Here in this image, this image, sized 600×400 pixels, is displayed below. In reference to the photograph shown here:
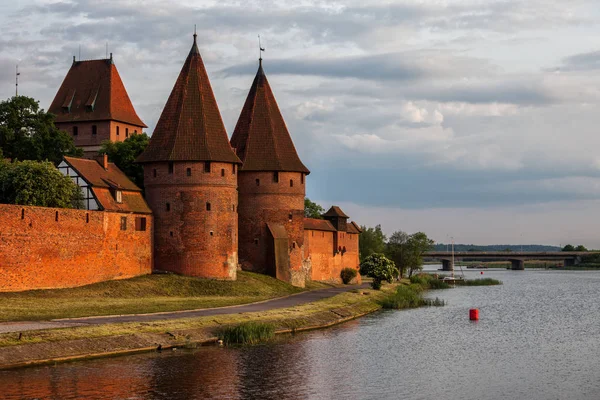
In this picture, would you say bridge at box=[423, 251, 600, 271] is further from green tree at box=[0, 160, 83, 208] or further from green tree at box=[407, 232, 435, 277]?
green tree at box=[0, 160, 83, 208]

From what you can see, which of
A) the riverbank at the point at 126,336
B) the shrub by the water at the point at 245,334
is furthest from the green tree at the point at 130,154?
the shrub by the water at the point at 245,334

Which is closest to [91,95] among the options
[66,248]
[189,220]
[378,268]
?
[189,220]

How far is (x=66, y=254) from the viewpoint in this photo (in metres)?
43.9

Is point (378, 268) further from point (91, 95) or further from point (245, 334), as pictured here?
point (245, 334)

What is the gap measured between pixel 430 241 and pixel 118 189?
Result: 2449 inches

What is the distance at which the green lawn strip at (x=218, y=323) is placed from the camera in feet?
97.9

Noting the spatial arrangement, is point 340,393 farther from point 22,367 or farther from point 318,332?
point 318,332

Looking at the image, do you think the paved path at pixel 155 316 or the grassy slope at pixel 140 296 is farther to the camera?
the grassy slope at pixel 140 296

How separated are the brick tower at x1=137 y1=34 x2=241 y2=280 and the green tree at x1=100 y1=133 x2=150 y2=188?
4.60 metres

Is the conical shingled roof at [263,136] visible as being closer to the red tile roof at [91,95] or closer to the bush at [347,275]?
the red tile roof at [91,95]

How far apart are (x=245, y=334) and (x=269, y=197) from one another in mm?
25341

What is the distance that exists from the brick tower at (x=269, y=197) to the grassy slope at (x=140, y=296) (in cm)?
213

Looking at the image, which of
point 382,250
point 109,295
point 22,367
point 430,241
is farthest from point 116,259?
point 430,241

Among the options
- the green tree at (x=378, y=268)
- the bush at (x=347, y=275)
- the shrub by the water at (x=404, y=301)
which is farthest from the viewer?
the bush at (x=347, y=275)
